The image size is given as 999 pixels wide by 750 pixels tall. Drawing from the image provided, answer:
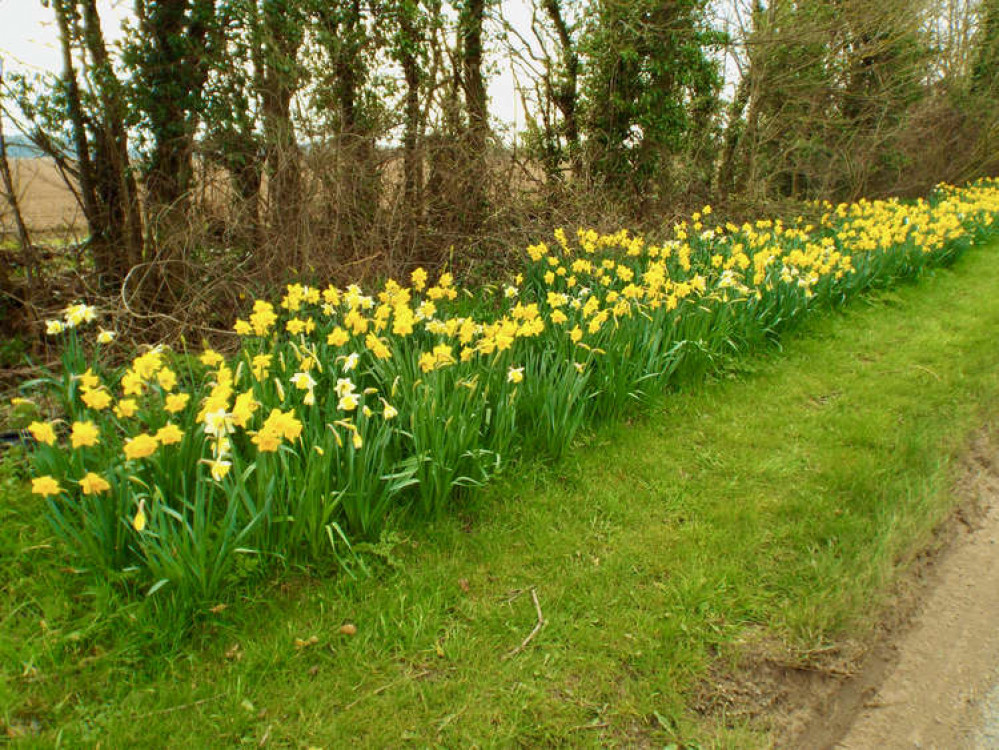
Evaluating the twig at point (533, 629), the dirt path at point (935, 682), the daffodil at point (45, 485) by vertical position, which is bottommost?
the dirt path at point (935, 682)

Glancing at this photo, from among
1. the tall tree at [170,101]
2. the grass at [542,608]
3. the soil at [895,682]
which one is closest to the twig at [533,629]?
the grass at [542,608]

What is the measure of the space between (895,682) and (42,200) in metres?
5.84

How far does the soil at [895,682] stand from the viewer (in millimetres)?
1919

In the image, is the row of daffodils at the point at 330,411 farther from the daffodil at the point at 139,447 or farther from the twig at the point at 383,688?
the twig at the point at 383,688

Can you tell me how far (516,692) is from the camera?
1.99 metres

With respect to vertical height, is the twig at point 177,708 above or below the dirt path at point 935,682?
above

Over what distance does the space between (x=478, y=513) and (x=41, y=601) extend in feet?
5.75

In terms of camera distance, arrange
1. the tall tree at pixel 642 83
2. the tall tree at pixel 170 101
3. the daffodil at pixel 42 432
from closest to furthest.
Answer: the daffodil at pixel 42 432
the tall tree at pixel 170 101
the tall tree at pixel 642 83

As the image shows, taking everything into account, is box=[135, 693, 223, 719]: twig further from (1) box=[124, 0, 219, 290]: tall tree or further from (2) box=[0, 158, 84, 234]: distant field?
(2) box=[0, 158, 84, 234]: distant field

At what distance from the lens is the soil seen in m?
1.92

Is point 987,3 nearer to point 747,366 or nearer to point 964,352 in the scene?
point 964,352

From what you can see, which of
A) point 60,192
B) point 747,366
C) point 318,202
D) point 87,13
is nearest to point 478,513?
point 747,366

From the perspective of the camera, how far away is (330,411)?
2.75 m

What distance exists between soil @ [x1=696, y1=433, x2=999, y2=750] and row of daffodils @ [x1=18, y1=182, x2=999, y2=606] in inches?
55.1
